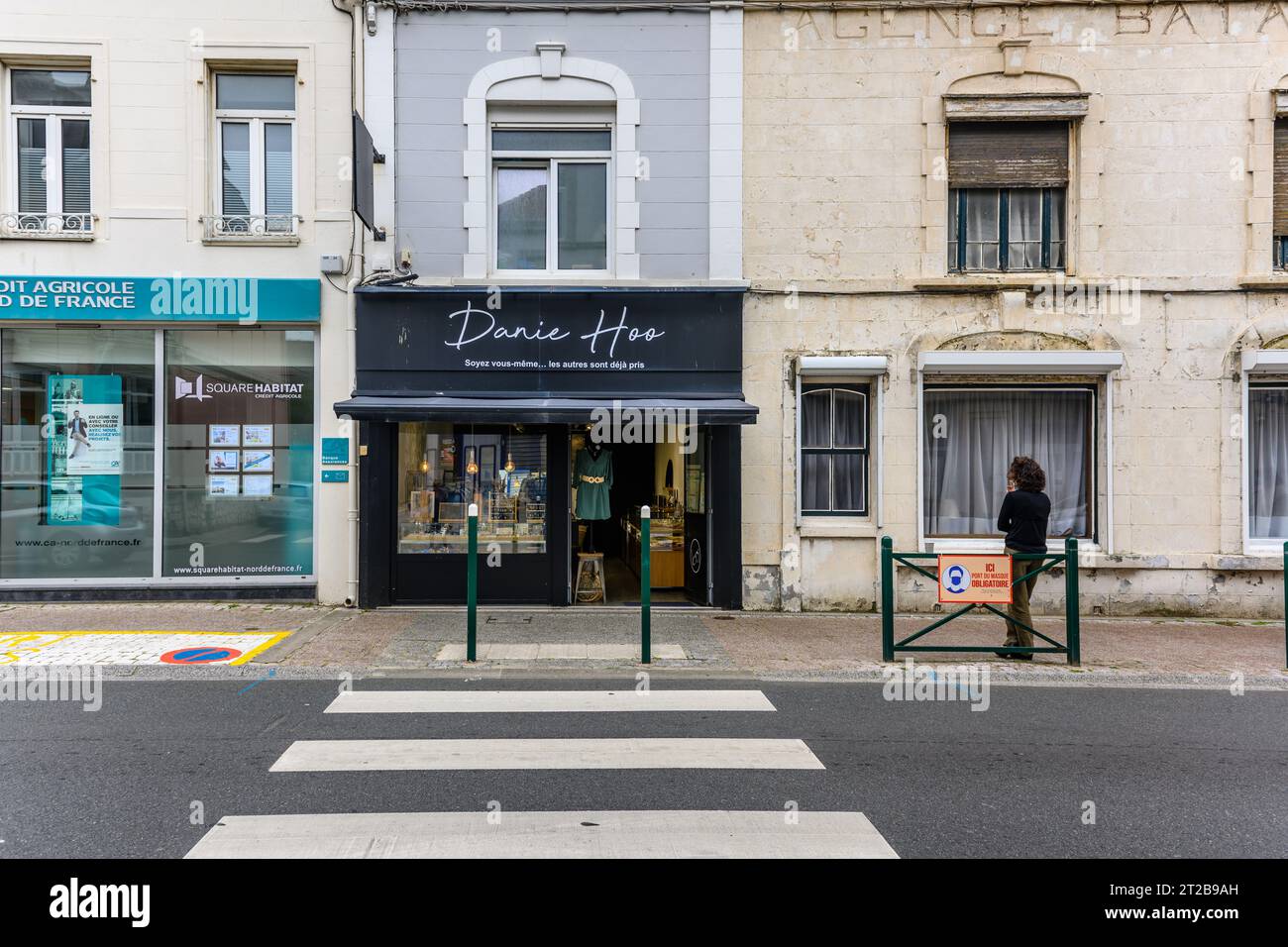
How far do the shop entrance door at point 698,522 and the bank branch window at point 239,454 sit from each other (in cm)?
482

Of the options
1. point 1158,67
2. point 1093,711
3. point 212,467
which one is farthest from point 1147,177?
point 212,467

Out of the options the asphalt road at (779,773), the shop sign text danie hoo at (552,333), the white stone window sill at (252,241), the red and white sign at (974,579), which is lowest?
the asphalt road at (779,773)

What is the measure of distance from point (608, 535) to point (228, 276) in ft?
25.2

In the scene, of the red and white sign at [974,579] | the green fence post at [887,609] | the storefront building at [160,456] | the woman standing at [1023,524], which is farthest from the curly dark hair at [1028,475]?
the storefront building at [160,456]

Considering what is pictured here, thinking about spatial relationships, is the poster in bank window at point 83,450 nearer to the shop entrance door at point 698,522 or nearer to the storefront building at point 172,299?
the storefront building at point 172,299

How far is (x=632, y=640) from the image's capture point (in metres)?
7.95

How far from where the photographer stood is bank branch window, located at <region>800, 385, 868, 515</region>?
32.1 ft

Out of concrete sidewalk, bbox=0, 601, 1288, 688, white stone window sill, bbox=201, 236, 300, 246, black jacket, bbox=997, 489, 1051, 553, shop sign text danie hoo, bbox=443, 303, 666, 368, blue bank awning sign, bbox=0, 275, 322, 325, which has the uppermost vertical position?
white stone window sill, bbox=201, 236, 300, 246

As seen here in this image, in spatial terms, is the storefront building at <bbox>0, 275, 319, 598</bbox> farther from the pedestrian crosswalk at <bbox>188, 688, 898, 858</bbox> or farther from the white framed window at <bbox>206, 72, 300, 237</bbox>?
the pedestrian crosswalk at <bbox>188, 688, 898, 858</bbox>

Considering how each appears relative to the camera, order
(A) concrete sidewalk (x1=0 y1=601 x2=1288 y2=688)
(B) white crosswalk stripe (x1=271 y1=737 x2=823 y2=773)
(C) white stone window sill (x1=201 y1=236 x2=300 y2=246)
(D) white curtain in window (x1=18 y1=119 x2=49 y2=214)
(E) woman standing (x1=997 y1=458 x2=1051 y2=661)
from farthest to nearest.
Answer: (D) white curtain in window (x1=18 y1=119 x2=49 y2=214) < (C) white stone window sill (x1=201 y1=236 x2=300 y2=246) < (E) woman standing (x1=997 y1=458 x2=1051 y2=661) < (A) concrete sidewalk (x1=0 y1=601 x2=1288 y2=688) < (B) white crosswalk stripe (x1=271 y1=737 x2=823 y2=773)

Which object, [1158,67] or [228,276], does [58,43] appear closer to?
[228,276]

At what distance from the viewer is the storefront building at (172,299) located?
9.40 m

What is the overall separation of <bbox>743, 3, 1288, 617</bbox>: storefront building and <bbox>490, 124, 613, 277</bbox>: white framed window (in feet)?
6.25

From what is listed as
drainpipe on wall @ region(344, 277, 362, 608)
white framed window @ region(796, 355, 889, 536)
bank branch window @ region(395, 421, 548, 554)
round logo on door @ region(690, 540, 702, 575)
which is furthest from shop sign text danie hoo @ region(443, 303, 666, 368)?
round logo on door @ region(690, 540, 702, 575)
